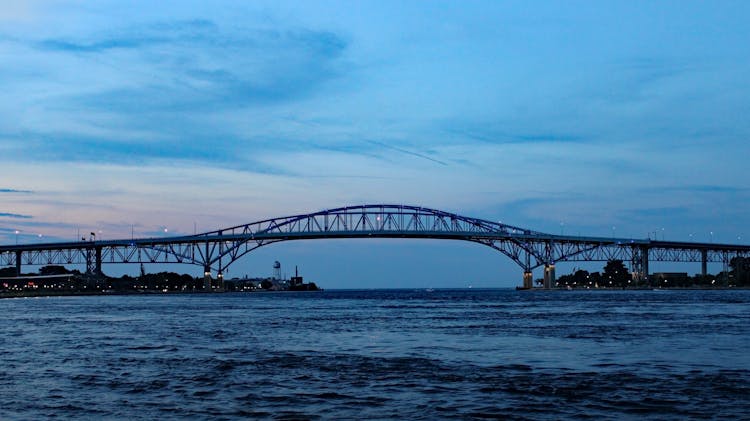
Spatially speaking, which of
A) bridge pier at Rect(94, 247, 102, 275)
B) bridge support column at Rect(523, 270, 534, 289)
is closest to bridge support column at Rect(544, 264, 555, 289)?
bridge support column at Rect(523, 270, 534, 289)

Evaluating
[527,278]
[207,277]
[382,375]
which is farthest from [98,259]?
[382,375]

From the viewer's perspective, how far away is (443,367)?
2327cm

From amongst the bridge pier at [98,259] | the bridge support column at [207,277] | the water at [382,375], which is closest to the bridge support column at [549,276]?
the bridge support column at [207,277]

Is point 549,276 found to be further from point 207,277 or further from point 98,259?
point 98,259

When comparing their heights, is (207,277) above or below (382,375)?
above

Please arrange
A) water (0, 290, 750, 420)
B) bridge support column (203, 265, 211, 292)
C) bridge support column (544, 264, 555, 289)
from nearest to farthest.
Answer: water (0, 290, 750, 420)
bridge support column (203, 265, 211, 292)
bridge support column (544, 264, 555, 289)

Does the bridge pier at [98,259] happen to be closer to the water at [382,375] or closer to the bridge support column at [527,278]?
the bridge support column at [527,278]

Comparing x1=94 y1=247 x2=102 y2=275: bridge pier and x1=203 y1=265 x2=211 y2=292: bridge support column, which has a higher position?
x1=94 y1=247 x2=102 y2=275: bridge pier

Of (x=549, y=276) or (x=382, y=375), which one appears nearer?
(x=382, y=375)

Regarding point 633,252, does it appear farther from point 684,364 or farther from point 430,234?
point 684,364

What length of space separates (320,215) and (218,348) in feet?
477

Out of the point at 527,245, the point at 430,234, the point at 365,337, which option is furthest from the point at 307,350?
the point at 527,245

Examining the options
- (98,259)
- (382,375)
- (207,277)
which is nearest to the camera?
(382,375)

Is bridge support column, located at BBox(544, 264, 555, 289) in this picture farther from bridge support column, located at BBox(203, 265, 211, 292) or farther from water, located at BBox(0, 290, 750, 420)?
water, located at BBox(0, 290, 750, 420)
